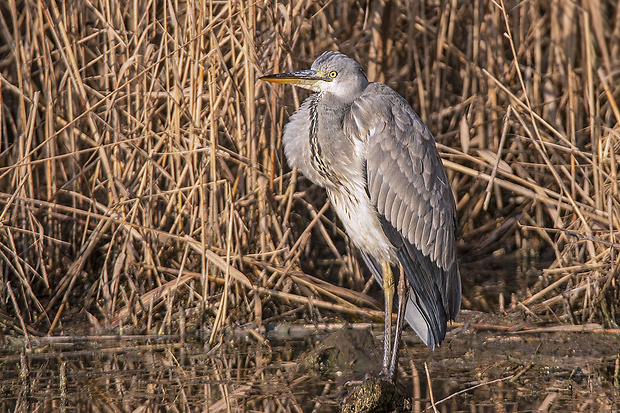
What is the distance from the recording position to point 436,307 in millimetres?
4250

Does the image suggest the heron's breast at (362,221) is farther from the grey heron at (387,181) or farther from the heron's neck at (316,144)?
the heron's neck at (316,144)

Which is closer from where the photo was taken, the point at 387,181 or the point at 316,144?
the point at 387,181

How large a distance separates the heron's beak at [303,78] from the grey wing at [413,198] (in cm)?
25

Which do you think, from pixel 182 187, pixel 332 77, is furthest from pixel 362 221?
pixel 182 187

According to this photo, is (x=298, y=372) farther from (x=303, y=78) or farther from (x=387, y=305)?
(x=303, y=78)

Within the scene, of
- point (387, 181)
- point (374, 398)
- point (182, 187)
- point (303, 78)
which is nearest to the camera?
point (374, 398)

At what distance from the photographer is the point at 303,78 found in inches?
173

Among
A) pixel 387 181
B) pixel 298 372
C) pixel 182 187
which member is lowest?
pixel 298 372

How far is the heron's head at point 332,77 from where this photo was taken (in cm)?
437

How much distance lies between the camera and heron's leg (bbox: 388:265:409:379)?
4.12 metres

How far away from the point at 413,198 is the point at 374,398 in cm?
111

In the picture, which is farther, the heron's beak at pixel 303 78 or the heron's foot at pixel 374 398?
the heron's beak at pixel 303 78

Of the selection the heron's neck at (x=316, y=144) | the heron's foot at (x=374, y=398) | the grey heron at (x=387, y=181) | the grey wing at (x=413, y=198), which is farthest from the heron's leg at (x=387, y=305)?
the heron's neck at (x=316, y=144)

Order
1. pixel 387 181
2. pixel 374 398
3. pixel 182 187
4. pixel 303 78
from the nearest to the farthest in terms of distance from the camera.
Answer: pixel 374 398, pixel 387 181, pixel 303 78, pixel 182 187
